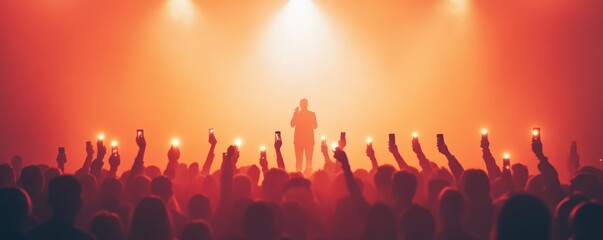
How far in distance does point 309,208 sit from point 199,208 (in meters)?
0.73

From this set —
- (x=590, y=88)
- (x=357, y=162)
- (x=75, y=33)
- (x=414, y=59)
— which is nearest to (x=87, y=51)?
(x=75, y=33)

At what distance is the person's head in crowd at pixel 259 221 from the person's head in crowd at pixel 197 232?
0.69ft

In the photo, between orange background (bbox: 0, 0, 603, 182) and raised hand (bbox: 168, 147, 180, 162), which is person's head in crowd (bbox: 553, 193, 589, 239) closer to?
raised hand (bbox: 168, 147, 180, 162)

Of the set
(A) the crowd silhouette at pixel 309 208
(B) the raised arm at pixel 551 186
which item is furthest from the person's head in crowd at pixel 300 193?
(B) the raised arm at pixel 551 186

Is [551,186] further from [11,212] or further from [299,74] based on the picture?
[299,74]

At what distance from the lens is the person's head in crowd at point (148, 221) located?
130 inches

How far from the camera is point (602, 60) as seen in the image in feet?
56.6

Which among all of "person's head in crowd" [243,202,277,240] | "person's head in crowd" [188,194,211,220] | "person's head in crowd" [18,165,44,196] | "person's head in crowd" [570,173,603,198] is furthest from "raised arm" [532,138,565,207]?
"person's head in crowd" [18,165,44,196]

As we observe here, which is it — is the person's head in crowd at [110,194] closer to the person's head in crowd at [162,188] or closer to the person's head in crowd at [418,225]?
the person's head in crowd at [162,188]

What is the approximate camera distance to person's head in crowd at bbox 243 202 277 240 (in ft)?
10.5

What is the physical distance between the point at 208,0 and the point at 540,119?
1096 cm

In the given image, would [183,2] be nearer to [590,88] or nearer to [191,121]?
[191,121]

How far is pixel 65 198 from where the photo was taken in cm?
335

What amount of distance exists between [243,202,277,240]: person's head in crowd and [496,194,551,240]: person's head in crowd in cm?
121
